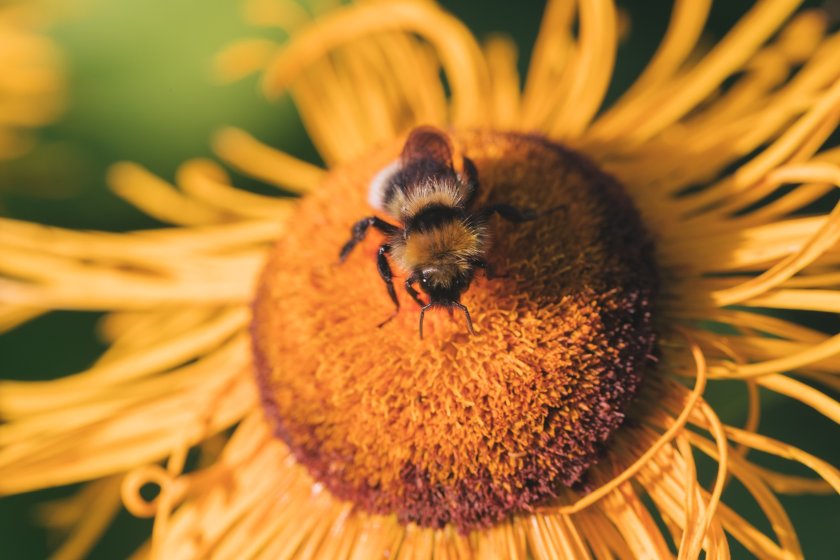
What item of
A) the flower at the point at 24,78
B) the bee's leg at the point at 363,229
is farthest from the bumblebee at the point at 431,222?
the flower at the point at 24,78

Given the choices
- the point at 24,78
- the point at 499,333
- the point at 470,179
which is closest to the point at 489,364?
the point at 499,333

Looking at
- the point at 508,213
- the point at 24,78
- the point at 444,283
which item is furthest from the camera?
the point at 24,78

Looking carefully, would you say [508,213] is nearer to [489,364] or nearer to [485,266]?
[485,266]

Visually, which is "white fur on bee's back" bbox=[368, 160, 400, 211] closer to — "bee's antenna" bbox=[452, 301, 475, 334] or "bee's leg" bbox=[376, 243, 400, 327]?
"bee's leg" bbox=[376, 243, 400, 327]

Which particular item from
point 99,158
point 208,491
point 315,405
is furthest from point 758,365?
point 99,158

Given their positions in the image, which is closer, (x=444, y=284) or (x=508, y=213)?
(x=444, y=284)

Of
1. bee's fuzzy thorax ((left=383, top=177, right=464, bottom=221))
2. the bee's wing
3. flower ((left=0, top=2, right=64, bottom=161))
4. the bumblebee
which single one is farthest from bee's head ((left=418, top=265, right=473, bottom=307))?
flower ((left=0, top=2, right=64, bottom=161))

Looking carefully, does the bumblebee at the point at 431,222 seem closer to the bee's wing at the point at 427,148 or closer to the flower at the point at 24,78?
the bee's wing at the point at 427,148
